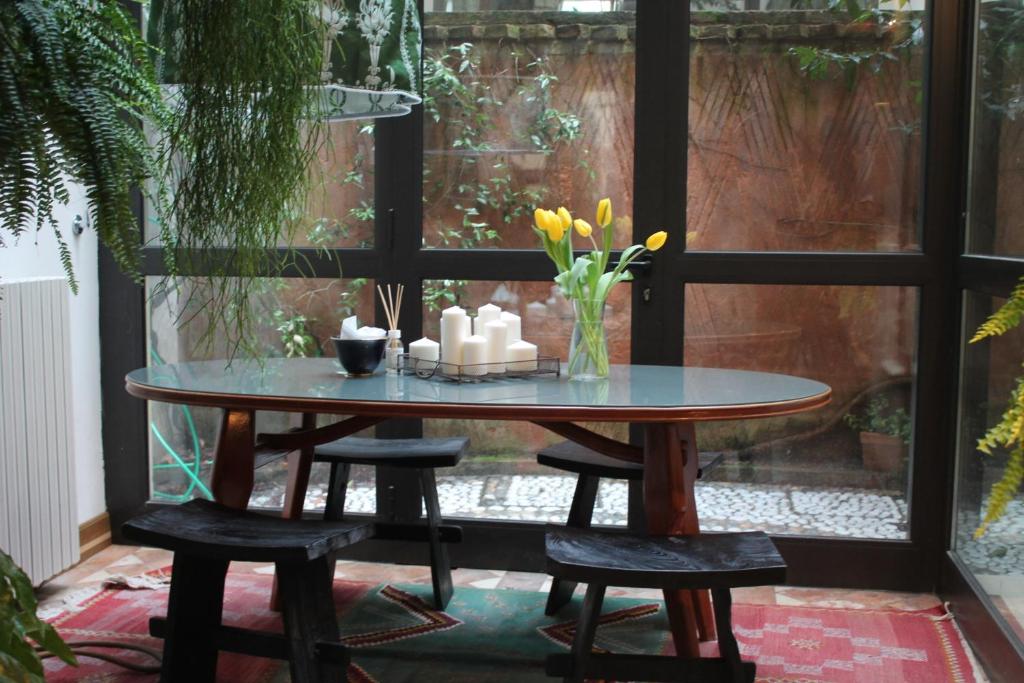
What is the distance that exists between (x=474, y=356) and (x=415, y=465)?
46 centimetres

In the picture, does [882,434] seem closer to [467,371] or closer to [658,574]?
[467,371]

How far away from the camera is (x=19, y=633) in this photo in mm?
1734

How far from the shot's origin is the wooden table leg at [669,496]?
2.68 m

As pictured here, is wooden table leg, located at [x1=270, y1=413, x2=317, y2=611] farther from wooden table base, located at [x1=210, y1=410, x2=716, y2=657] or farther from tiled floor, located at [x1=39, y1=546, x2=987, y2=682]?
tiled floor, located at [x1=39, y1=546, x2=987, y2=682]

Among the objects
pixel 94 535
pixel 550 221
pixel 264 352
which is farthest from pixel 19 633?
pixel 94 535

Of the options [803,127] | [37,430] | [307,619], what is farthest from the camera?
[803,127]

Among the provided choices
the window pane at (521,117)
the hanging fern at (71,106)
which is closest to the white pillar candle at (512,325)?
the window pane at (521,117)

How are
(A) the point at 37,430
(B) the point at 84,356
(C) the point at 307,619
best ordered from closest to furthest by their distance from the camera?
(C) the point at 307,619
(A) the point at 37,430
(B) the point at 84,356

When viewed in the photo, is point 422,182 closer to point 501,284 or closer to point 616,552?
point 501,284

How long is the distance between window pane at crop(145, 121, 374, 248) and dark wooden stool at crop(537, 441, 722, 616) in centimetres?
105

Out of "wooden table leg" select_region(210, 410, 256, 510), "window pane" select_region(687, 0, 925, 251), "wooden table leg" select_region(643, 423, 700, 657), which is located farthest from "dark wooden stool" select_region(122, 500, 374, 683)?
"window pane" select_region(687, 0, 925, 251)

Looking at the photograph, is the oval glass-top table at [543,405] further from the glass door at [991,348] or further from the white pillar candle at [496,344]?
the glass door at [991,348]

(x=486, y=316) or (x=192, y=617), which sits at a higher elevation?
(x=486, y=316)

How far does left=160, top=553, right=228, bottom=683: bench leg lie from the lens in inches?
A: 102
